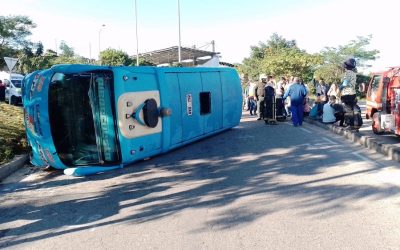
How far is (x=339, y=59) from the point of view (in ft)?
110

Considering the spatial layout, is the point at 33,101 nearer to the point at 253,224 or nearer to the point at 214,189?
the point at 214,189

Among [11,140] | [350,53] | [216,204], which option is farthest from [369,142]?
[350,53]

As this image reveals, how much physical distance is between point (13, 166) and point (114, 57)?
32.9 metres

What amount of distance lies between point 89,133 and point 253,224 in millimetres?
3693

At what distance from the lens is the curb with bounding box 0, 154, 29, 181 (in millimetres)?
6598

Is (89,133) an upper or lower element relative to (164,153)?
upper

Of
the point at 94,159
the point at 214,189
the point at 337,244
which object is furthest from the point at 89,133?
the point at 337,244

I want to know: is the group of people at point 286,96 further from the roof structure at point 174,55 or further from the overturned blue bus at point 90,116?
the roof structure at point 174,55

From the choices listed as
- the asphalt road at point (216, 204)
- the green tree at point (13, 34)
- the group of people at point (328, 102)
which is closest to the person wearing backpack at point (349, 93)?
the group of people at point (328, 102)

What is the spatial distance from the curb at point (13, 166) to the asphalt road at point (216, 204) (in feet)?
0.52

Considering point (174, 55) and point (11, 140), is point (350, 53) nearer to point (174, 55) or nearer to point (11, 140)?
point (174, 55)

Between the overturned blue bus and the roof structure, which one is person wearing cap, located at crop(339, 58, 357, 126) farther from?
the roof structure

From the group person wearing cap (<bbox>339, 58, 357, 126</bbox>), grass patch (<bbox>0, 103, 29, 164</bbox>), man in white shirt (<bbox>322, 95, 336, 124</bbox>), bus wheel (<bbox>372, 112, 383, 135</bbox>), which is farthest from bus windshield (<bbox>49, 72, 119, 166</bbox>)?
man in white shirt (<bbox>322, 95, 336, 124</bbox>)

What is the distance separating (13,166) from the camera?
7.03 m
